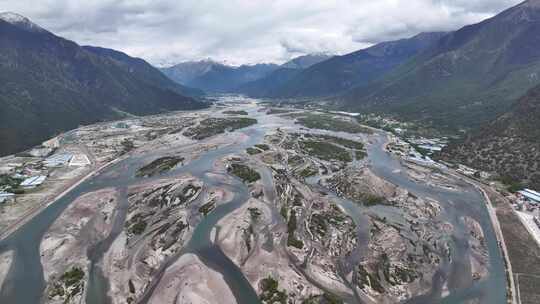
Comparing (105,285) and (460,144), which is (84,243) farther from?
(460,144)

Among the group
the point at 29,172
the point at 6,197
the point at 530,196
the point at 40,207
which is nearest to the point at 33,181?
the point at 6,197

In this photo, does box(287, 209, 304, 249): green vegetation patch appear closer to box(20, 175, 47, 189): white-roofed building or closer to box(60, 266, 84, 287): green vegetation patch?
box(60, 266, 84, 287): green vegetation patch

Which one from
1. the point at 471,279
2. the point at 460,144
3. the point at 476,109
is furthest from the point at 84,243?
the point at 476,109

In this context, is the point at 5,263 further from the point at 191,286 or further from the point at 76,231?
the point at 191,286

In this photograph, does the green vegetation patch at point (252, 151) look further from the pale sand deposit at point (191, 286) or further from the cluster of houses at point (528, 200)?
the cluster of houses at point (528, 200)

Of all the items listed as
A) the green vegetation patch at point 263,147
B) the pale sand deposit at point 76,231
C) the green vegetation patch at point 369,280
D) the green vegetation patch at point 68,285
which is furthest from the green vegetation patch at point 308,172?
the green vegetation patch at point 68,285

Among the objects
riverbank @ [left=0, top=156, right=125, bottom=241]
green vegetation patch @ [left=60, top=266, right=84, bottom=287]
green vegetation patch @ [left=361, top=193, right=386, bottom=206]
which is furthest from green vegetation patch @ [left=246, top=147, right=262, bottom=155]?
green vegetation patch @ [left=60, top=266, right=84, bottom=287]
